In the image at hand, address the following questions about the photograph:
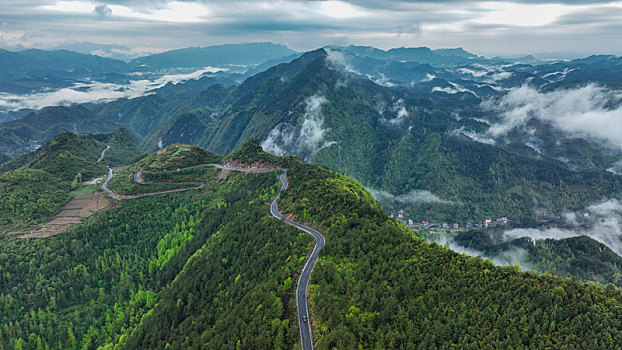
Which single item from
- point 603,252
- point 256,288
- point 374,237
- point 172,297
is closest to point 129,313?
point 172,297

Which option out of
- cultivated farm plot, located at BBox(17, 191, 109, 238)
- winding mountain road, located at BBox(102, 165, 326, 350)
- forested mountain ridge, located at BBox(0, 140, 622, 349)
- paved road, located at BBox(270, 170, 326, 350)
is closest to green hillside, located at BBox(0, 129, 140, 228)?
cultivated farm plot, located at BBox(17, 191, 109, 238)

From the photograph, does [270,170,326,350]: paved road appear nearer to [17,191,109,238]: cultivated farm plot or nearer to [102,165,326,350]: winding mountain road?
[102,165,326,350]: winding mountain road

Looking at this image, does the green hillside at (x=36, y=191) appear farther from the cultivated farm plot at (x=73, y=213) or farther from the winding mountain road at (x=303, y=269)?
the winding mountain road at (x=303, y=269)

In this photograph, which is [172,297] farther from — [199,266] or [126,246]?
[126,246]

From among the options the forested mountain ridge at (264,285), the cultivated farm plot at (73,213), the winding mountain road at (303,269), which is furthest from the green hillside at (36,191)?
the winding mountain road at (303,269)

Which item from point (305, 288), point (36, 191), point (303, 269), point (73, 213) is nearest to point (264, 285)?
point (305, 288)

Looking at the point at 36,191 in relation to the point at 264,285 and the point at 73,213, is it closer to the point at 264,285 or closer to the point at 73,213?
the point at 73,213
